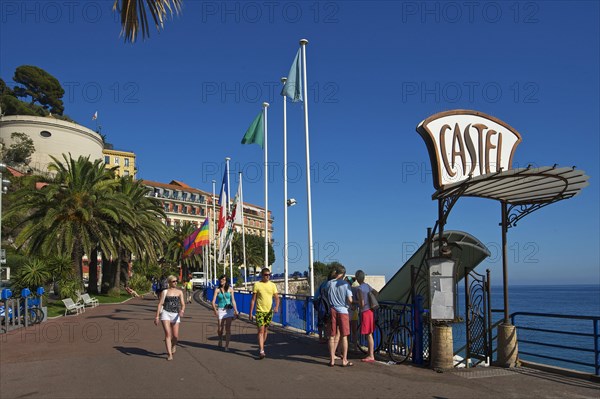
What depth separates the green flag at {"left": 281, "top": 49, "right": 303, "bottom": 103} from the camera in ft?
58.4

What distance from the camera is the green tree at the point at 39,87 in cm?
9950

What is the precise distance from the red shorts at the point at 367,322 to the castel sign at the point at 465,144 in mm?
2792

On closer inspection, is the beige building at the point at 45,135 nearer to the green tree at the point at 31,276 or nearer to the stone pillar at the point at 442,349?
the green tree at the point at 31,276

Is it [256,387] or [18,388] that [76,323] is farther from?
[256,387]

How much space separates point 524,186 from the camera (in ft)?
31.6

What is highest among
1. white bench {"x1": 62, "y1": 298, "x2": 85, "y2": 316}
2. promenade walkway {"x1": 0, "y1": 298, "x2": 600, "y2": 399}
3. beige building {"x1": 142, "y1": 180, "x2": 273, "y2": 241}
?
beige building {"x1": 142, "y1": 180, "x2": 273, "y2": 241}

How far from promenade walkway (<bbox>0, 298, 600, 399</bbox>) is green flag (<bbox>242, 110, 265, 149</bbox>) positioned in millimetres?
12078

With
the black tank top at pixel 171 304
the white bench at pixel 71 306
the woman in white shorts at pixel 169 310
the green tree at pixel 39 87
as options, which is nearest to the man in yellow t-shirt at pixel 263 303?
the woman in white shorts at pixel 169 310

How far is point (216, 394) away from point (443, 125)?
6369 millimetres

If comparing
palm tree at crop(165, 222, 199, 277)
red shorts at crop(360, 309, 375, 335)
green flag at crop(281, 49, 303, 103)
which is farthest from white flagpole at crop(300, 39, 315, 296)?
palm tree at crop(165, 222, 199, 277)

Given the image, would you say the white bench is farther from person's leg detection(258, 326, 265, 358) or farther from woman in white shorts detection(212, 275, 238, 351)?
person's leg detection(258, 326, 265, 358)

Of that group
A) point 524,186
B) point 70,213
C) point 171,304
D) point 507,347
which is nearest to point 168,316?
point 171,304

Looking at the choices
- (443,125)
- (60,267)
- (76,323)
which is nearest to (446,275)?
(443,125)

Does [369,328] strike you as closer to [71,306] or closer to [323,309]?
[323,309]
